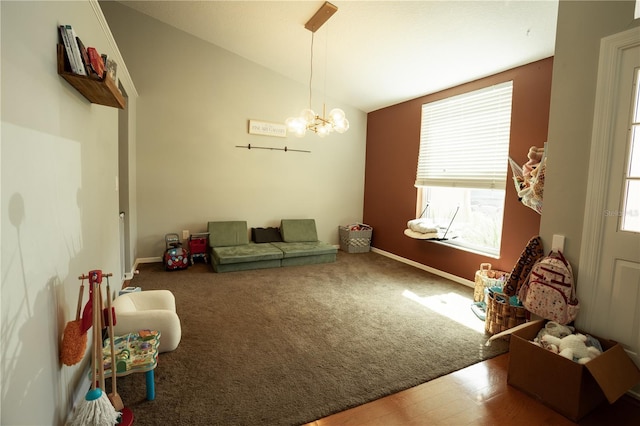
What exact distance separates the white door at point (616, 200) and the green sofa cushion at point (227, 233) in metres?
4.10

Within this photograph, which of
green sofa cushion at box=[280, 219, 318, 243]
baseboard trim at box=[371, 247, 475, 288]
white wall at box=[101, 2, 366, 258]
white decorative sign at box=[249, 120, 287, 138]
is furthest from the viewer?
green sofa cushion at box=[280, 219, 318, 243]

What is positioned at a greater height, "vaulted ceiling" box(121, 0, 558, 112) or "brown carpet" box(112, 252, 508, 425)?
"vaulted ceiling" box(121, 0, 558, 112)

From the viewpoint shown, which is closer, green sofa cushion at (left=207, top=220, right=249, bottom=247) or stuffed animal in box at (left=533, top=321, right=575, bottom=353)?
stuffed animal in box at (left=533, top=321, right=575, bottom=353)

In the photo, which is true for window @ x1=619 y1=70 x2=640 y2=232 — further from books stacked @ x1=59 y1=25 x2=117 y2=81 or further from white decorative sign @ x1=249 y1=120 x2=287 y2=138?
white decorative sign @ x1=249 y1=120 x2=287 y2=138

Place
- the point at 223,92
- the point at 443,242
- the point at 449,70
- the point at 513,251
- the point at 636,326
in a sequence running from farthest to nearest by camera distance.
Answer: the point at 223,92 → the point at 443,242 → the point at 449,70 → the point at 513,251 → the point at 636,326

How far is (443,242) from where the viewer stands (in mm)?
4199

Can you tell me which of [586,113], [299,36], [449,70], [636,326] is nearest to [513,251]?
[636,326]

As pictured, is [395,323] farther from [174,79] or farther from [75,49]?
[174,79]

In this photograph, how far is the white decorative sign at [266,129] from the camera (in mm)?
4910

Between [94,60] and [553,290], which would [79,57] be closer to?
[94,60]

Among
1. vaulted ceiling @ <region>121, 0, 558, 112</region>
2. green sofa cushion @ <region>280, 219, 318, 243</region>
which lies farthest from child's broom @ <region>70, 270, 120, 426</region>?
green sofa cushion @ <region>280, 219, 318, 243</region>

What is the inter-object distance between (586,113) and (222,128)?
432 centimetres

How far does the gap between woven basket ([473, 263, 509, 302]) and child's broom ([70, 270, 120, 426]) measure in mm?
3228

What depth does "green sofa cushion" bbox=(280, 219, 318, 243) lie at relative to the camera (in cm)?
516
